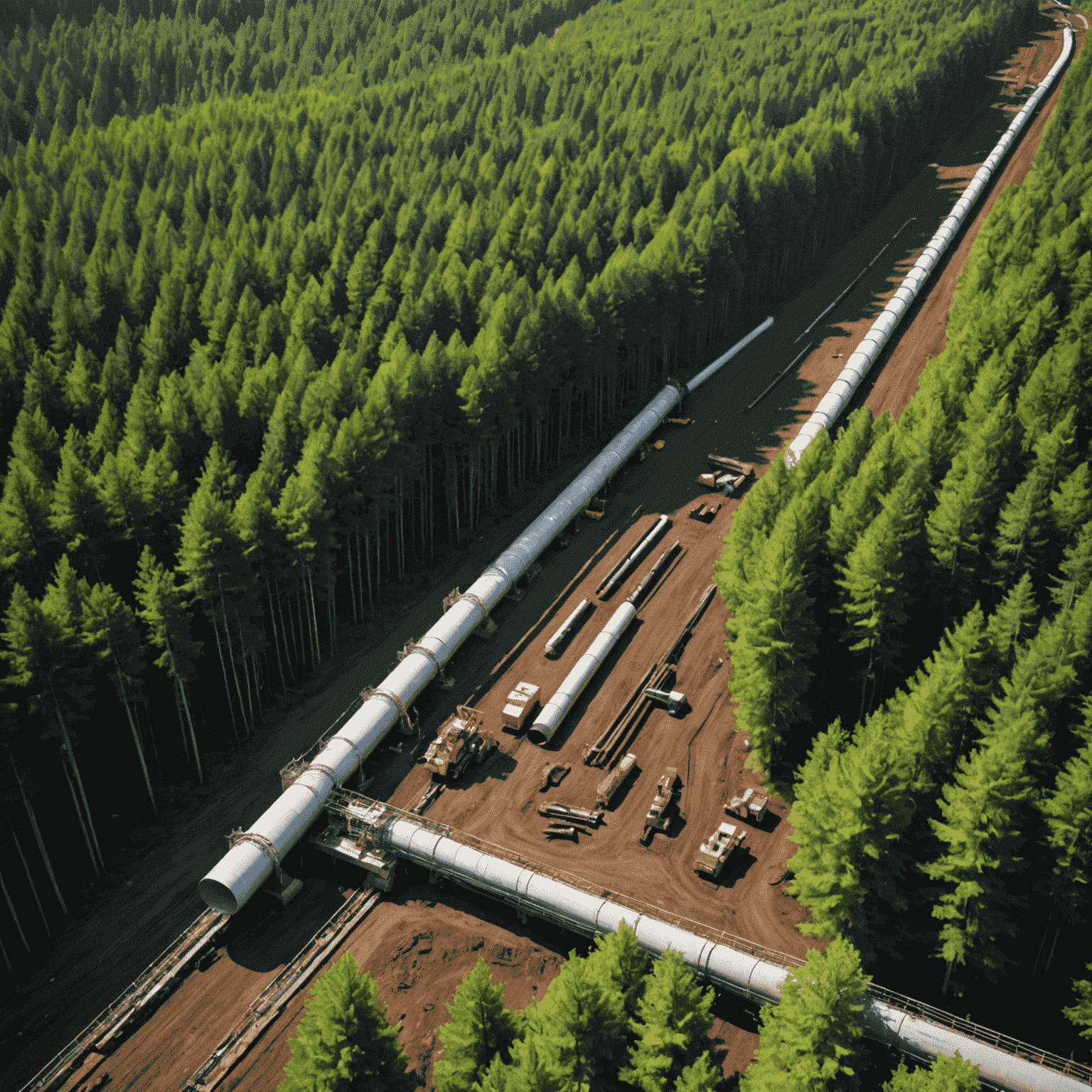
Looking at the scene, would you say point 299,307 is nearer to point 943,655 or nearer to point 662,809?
point 662,809

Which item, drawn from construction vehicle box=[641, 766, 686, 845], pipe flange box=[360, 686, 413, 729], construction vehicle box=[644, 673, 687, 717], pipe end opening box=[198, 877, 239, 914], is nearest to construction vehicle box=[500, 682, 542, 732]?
pipe flange box=[360, 686, 413, 729]

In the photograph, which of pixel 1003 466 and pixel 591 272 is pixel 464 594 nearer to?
pixel 1003 466

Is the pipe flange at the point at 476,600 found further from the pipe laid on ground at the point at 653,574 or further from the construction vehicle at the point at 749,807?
the construction vehicle at the point at 749,807

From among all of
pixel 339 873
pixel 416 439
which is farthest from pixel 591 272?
pixel 339 873

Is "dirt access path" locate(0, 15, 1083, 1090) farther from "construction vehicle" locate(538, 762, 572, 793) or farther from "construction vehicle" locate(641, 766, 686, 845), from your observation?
"construction vehicle" locate(641, 766, 686, 845)

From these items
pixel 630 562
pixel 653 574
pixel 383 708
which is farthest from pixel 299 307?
pixel 383 708
